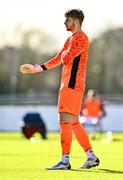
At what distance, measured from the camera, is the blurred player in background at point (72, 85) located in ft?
33.7

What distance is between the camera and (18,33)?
67125mm

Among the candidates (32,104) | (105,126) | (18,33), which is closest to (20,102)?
(32,104)

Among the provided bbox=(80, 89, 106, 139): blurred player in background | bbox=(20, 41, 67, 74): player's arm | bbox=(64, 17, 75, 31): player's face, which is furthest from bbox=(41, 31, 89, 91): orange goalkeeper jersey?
bbox=(80, 89, 106, 139): blurred player in background

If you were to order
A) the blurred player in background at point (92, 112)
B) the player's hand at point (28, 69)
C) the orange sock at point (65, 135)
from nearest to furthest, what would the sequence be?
the orange sock at point (65, 135) → the player's hand at point (28, 69) → the blurred player in background at point (92, 112)

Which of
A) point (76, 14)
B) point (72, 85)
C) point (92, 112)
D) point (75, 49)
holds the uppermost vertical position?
point (76, 14)

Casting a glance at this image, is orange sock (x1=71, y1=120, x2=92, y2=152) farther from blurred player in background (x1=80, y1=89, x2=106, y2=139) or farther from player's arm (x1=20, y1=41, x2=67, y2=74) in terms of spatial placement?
blurred player in background (x1=80, y1=89, x2=106, y2=139)

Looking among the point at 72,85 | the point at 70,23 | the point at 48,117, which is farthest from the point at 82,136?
the point at 48,117

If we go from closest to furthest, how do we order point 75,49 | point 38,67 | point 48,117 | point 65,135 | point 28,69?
point 75,49, point 65,135, point 28,69, point 38,67, point 48,117

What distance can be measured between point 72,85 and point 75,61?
0.30 m

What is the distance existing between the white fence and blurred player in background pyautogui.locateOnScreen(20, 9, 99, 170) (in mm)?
22460

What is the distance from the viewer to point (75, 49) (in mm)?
10227

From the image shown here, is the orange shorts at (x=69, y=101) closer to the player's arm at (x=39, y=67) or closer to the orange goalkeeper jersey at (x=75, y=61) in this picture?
the orange goalkeeper jersey at (x=75, y=61)

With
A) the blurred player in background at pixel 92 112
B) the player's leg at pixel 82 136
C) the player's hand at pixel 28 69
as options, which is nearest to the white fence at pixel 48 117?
the blurred player in background at pixel 92 112

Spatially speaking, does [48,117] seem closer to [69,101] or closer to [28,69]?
[28,69]
